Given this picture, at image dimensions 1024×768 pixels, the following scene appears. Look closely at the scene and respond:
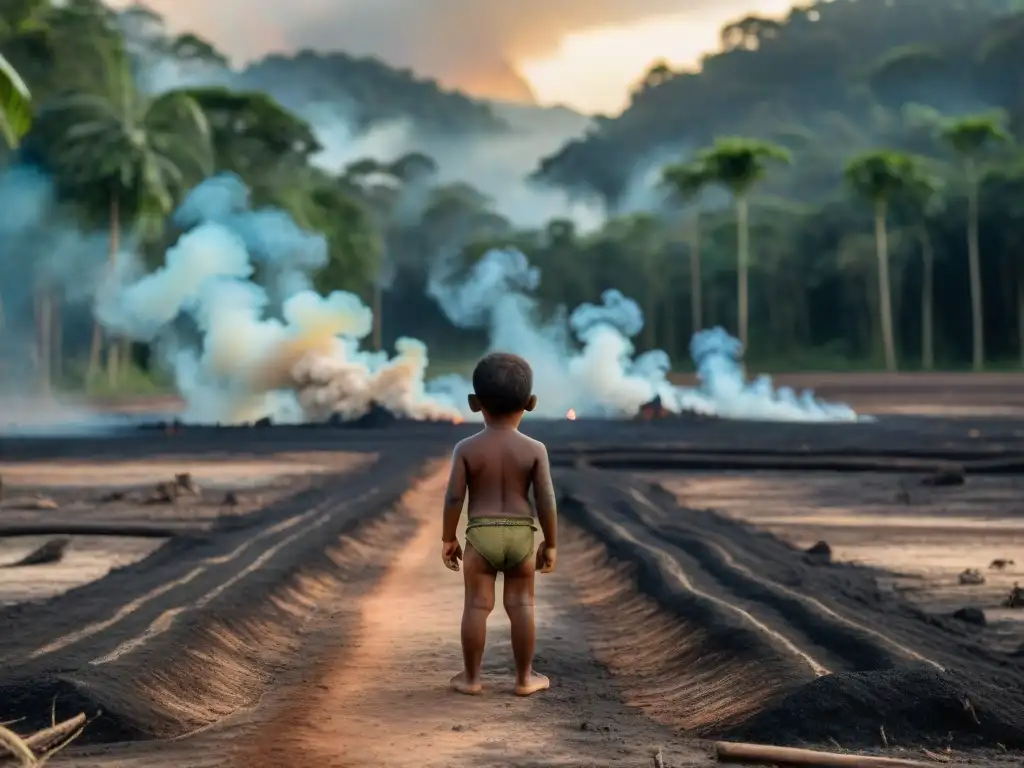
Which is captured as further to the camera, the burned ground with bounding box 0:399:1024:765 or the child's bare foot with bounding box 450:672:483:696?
the child's bare foot with bounding box 450:672:483:696

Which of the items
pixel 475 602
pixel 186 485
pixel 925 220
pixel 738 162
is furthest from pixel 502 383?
pixel 925 220

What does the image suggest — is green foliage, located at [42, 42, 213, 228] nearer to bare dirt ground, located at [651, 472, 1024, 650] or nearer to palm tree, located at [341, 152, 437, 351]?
palm tree, located at [341, 152, 437, 351]

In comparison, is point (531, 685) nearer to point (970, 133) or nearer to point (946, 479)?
point (946, 479)

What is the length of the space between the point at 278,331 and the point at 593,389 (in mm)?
9856

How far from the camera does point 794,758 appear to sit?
234 inches

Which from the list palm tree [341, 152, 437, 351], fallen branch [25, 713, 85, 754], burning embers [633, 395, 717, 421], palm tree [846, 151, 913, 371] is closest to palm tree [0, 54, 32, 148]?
fallen branch [25, 713, 85, 754]

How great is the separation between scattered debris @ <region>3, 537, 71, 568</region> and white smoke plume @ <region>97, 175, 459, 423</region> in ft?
92.5

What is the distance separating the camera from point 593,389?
47594mm

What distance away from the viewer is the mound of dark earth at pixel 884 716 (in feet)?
21.7

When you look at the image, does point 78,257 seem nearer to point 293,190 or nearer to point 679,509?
point 293,190

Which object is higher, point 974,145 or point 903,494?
point 974,145

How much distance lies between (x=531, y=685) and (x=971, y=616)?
176 inches

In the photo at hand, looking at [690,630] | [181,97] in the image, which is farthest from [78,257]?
[690,630]

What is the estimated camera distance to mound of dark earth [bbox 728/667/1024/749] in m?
6.62
